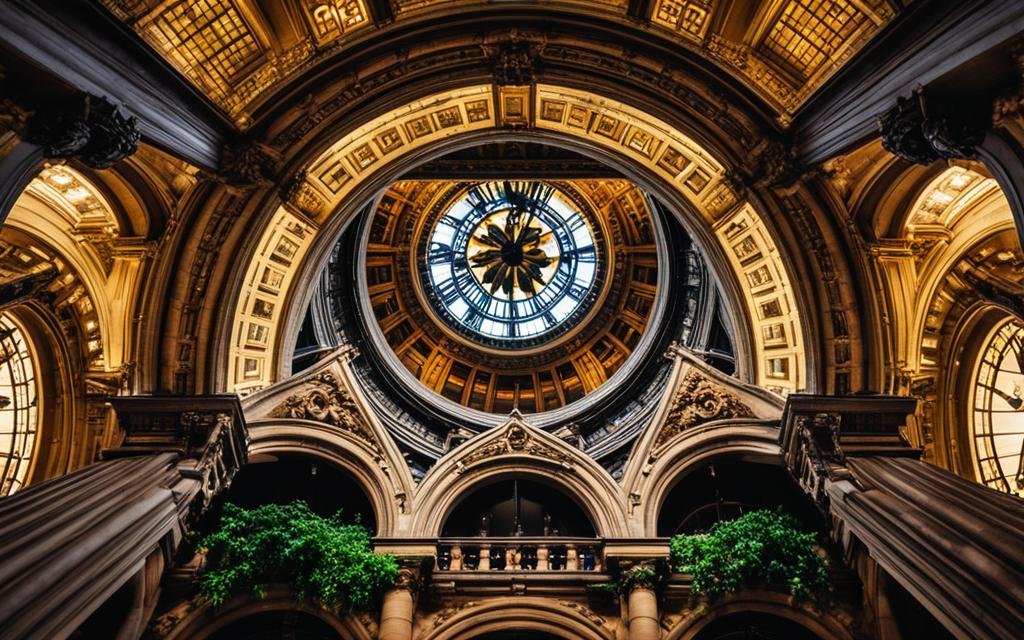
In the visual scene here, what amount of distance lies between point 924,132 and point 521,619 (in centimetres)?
1287

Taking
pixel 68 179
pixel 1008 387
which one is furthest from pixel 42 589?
pixel 1008 387

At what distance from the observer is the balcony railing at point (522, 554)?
18312 millimetres

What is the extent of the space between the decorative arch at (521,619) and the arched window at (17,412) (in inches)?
414

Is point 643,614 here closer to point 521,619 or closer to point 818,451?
point 521,619

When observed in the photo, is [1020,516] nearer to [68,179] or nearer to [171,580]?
[171,580]

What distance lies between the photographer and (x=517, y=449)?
70.6ft

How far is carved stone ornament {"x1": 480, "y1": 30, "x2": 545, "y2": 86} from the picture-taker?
1769 centimetres

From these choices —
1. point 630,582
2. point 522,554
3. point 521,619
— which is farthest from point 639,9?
point 521,619

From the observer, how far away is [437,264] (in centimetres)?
3344

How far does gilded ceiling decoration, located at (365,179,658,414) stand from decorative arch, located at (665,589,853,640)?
14825mm

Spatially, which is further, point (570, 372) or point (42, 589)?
point (570, 372)

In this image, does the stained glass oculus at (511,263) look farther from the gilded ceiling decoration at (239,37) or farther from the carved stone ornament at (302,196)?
the gilded ceiling decoration at (239,37)

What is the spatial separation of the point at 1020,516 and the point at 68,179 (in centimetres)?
1794

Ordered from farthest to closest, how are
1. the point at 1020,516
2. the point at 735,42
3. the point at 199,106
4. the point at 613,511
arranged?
the point at 613,511, the point at 735,42, the point at 199,106, the point at 1020,516
